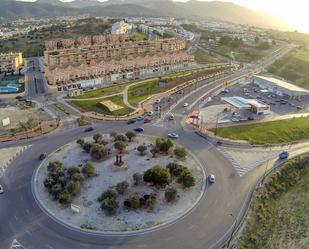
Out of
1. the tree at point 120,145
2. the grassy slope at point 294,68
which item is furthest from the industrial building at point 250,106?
the grassy slope at point 294,68

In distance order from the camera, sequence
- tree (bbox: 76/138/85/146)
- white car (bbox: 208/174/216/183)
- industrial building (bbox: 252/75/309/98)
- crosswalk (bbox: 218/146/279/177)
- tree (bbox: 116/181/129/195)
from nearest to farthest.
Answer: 1. tree (bbox: 116/181/129/195)
2. white car (bbox: 208/174/216/183)
3. crosswalk (bbox: 218/146/279/177)
4. tree (bbox: 76/138/85/146)
5. industrial building (bbox: 252/75/309/98)

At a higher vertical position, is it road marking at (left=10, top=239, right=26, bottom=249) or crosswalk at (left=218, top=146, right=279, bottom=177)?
crosswalk at (left=218, top=146, right=279, bottom=177)

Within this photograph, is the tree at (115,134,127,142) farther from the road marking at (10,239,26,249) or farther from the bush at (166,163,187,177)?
the road marking at (10,239,26,249)

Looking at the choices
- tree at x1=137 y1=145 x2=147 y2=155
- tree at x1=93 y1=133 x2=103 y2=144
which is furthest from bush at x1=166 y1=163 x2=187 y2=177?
tree at x1=93 y1=133 x2=103 y2=144

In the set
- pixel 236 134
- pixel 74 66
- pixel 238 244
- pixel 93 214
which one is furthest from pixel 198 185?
pixel 74 66

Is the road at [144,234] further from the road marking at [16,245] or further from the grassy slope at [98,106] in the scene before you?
the grassy slope at [98,106]

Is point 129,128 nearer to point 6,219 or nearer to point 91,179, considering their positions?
point 91,179

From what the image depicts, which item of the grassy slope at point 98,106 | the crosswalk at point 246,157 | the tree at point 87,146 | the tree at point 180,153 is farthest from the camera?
the grassy slope at point 98,106
